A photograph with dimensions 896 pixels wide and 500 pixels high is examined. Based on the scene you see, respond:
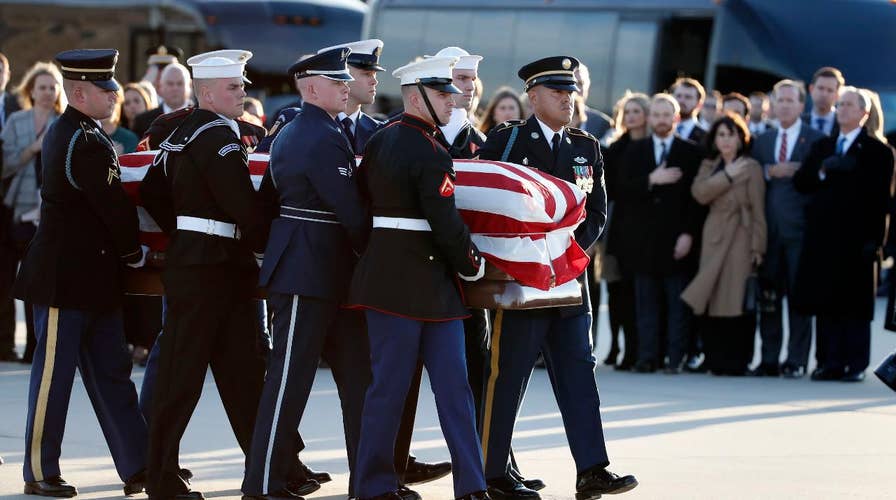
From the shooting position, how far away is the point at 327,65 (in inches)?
263

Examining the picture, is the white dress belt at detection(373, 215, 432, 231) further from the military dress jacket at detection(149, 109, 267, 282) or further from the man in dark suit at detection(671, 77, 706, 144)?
the man in dark suit at detection(671, 77, 706, 144)

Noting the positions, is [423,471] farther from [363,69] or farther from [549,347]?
[363,69]

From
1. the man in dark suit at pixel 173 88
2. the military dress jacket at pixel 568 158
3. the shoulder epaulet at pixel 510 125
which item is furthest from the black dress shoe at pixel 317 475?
the man in dark suit at pixel 173 88

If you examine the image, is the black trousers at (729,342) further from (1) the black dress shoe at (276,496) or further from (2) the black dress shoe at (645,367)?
(1) the black dress shoe at (276,496)

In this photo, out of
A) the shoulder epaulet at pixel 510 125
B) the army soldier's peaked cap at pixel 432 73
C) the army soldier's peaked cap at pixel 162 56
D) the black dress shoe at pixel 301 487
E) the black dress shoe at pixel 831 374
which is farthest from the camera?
the army soldier's peaked cap at pixel 162 56

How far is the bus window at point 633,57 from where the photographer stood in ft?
62.3

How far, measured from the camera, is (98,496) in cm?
703

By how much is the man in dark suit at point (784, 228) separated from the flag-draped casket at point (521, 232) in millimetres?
4964

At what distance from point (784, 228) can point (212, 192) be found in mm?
5867

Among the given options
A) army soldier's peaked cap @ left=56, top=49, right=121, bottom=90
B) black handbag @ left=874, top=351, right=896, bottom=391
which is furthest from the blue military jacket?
black handbag @ left=874, top=351, right=896, bottom=391

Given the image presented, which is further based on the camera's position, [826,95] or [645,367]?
[826,95]

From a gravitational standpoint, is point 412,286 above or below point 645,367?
above

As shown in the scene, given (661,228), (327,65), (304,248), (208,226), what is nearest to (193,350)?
(208,226)

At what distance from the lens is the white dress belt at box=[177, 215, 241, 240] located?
666 centimetres
